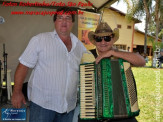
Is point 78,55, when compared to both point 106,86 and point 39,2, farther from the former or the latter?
point 39,2

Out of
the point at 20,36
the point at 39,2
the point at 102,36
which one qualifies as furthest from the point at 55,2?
the point at 102,36

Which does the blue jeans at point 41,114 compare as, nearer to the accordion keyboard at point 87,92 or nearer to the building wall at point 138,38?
Result: the accordion keyboard at point 87,92

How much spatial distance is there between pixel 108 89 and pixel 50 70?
660mm

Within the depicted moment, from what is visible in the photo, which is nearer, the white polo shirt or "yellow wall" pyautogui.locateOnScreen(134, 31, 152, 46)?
the white polo shirt

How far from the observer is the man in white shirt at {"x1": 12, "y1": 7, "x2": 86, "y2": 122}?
190 centimetres

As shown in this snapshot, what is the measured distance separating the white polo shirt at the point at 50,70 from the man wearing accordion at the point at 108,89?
20 cm

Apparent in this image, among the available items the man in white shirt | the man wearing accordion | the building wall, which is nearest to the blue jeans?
the man in white shirt

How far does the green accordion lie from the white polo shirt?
20 centimetres

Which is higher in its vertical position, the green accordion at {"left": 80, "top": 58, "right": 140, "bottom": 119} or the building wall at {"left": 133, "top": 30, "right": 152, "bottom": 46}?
the building wall at {"left": 133, "top": 30, "right": 152, "bottom": 46}

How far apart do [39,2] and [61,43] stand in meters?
4.28

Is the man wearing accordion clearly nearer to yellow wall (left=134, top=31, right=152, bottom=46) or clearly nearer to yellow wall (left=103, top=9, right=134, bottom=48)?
yellow wall (left=103, top=9, right=134, bottom=48)

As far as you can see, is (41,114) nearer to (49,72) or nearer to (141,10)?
(49,72)

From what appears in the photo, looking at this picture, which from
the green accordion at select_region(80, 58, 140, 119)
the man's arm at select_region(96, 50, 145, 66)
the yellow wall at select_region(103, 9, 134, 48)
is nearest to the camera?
the green accordion at select_region(80, 58, 140, 119)

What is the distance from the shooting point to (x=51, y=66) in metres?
1.91
